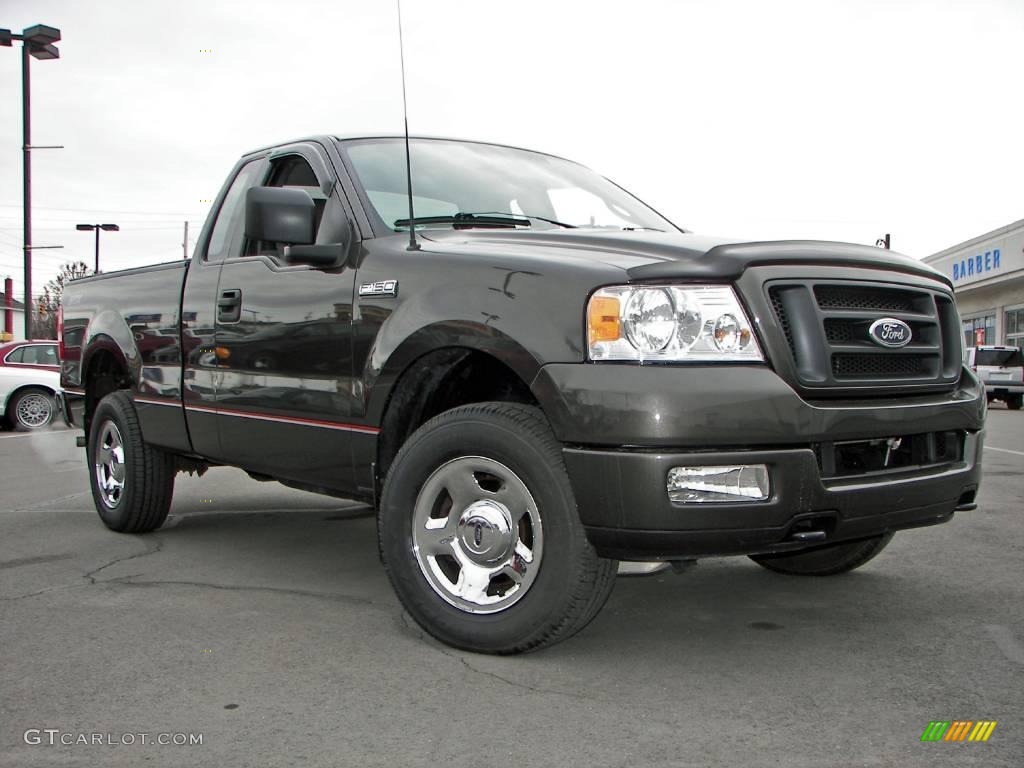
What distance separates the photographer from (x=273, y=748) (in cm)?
275

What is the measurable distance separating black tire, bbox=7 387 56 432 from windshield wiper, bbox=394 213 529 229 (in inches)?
557

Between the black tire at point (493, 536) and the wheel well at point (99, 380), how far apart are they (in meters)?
3.32

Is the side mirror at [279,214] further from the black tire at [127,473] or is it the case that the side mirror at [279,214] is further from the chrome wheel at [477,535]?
the black tire at [127,473]

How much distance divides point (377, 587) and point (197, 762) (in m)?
1.98

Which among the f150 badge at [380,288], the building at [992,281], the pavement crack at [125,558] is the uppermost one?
the building at [992,281]

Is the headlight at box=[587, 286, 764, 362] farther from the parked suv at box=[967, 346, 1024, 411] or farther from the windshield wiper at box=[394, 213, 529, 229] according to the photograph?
the parked suv at box=[967, 346, 1024, 411]

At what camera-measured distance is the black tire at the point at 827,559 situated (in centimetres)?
451

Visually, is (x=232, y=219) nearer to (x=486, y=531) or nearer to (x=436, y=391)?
(x=436, y=391)

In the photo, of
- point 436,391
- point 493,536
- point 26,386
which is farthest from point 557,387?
point 26,386

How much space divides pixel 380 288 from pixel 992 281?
37.3m

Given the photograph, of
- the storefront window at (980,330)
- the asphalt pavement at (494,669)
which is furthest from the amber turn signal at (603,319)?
the storefront window at (980,330)

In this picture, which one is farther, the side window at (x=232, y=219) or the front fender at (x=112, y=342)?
the front fender at (x=112, y=342)

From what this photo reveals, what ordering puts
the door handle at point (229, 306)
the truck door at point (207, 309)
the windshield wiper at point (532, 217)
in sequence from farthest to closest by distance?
the truck door at point (207, 309)
the door handle at point (229, 306)
the windshield wiper at point (532, 217)

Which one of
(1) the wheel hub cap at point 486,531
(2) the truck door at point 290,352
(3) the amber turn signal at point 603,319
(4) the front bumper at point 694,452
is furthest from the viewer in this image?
(2) the truck door at point 290,352
